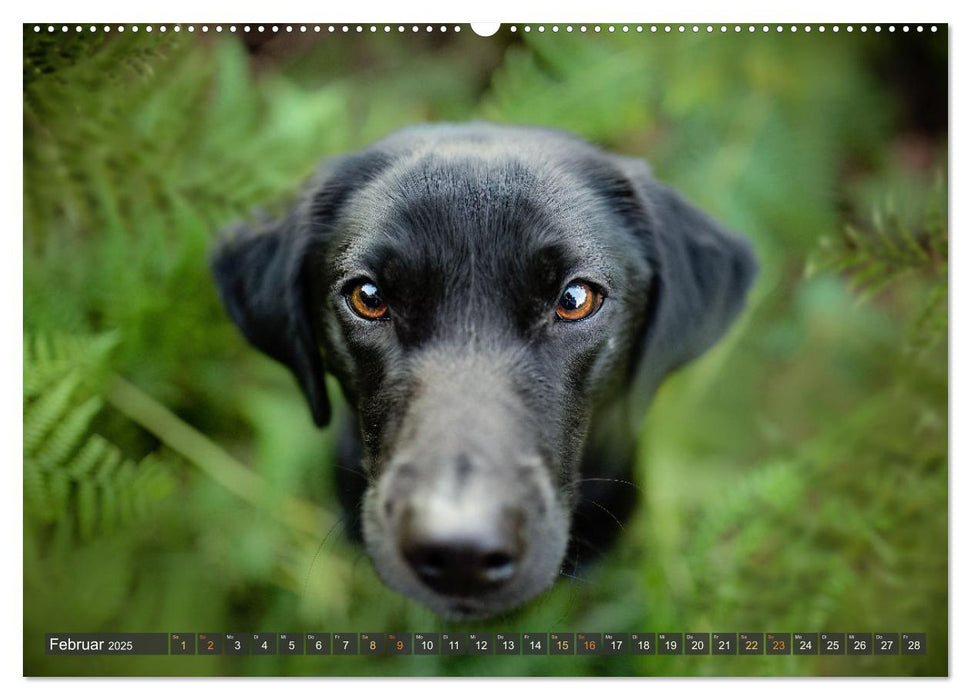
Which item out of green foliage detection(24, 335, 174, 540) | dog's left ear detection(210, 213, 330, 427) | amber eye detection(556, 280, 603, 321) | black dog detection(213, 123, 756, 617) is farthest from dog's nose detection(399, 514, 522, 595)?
green foliage detection(24, 335, 174, 540)

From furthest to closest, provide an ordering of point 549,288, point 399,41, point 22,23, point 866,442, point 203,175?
point 866,442 < point 203,175 < point 399,41 < point 22,23 < point 549,288

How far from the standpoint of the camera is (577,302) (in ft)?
7.08

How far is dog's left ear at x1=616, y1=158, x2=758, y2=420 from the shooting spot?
8.14ft

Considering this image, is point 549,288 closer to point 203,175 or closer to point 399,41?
point 399,41

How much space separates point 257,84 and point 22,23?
75 cm

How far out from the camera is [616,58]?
2885mm

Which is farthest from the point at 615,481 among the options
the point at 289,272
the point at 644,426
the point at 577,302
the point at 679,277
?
the point at 289,272

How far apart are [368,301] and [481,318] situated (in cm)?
34

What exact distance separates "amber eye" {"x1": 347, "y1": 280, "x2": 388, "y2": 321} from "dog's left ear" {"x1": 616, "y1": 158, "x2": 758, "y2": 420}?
0.86 m

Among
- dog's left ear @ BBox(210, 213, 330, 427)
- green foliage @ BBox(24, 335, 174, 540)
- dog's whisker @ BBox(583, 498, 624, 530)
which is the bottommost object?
dog's whisker @ BBox(583, 498, 624, 530)

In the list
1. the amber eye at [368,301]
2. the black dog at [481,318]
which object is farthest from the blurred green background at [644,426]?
the amber eye at [368,301]

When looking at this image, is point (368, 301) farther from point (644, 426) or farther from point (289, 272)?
point (644, 426)

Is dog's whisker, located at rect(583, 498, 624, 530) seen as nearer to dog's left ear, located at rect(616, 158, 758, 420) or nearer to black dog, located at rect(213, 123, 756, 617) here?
black dog, located at rect(213, 123, 756, 617)

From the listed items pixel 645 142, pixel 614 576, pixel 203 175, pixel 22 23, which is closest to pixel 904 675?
pixel 614 576
